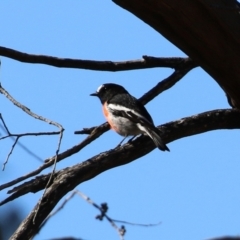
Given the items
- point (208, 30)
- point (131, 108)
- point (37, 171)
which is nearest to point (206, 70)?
point (208, 30)

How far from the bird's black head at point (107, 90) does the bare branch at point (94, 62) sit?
11.5 ft

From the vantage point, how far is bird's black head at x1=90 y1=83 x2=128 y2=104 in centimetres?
977

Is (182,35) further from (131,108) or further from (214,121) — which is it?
(131,108)

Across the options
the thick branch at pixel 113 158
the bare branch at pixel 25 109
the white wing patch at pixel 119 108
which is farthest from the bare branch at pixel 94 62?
the white wing patch at pixel 119 108

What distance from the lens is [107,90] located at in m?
9.91

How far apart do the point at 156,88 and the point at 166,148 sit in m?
0.51

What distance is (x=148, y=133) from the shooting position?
697 cm

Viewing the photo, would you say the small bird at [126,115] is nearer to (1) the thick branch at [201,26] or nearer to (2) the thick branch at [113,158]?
(2) the thick branch at [113,158]

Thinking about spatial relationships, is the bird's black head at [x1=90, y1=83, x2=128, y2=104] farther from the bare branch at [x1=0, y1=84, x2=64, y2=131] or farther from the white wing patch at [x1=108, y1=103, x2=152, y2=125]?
the bare branch at [x1=0, y1=84, x2=64, y2=131]

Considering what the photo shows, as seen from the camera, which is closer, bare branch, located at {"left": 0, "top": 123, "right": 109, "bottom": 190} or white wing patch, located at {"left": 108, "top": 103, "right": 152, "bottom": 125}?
bare branch, located at {"left": 0, "top": 123, "right": 109, "bottom": 190}

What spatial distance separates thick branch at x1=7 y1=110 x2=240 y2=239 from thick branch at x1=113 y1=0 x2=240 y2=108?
92 centimetres

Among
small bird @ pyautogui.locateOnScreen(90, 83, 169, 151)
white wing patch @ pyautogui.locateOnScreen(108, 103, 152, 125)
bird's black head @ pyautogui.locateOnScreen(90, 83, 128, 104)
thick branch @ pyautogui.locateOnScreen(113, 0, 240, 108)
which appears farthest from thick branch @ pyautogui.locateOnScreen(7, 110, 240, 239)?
bird's black head @ pyautogui.locateOnScreen(90, 83, 128, 104)

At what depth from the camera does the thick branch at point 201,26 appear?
4.89 m

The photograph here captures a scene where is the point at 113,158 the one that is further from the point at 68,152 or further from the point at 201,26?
the point at 201,26
